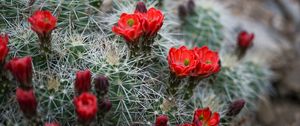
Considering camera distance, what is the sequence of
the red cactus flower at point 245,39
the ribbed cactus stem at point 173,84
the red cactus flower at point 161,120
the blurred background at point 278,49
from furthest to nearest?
the blurred background at point 278,49
the red cactus flower at point 245,39
the ribbed cactus stem at point 173,84
the red cactus flower at point 161,120

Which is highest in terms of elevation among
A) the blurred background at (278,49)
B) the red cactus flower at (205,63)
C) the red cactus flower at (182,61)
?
the red cactus flower at (182,61)

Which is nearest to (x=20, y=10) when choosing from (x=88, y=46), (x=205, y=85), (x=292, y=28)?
(x=88, y=46)

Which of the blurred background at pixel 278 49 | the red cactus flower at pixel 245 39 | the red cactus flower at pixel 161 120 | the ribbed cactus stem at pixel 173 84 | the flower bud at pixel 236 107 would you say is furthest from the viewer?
the blurred background at pixel 278 49

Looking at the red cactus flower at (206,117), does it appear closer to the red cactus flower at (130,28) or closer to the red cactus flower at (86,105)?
the red cactus flower at (130,28)

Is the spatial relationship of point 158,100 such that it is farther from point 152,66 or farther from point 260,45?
A: point 260,45

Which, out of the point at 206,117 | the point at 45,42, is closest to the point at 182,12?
the point at 206,117

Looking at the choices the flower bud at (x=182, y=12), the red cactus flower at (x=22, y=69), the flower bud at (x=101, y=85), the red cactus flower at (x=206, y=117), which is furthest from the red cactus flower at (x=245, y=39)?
the red cactus flower at (x=22, y=69)

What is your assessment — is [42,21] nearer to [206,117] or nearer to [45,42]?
[45,42]
